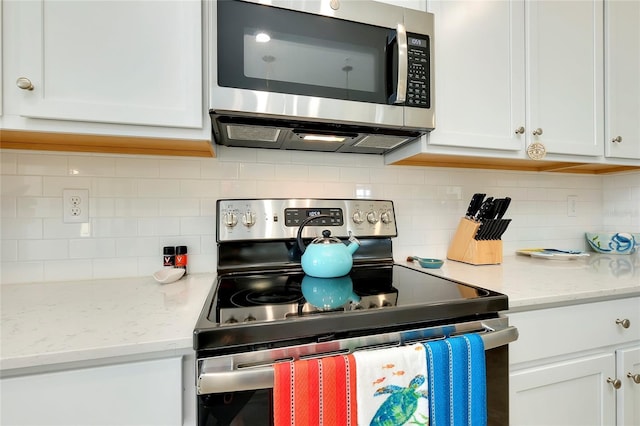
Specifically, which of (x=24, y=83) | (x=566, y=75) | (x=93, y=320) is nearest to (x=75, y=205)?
(x=24, y=83)

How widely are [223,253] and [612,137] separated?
1839 millimetres

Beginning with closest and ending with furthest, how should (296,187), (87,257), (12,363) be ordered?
1. (12,363)
2. (87,257)
3. (296,187)

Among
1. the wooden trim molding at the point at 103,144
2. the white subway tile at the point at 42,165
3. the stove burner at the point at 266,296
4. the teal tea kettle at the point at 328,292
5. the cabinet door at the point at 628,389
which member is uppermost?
the wooden trim molding at the point at 103,144

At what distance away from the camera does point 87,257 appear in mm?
1136

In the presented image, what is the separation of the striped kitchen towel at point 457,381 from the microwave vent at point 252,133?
0.83 m

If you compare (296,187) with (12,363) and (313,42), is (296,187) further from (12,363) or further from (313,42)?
(12,363)

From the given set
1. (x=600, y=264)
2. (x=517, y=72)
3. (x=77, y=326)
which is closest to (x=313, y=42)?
(x=517, y=72)

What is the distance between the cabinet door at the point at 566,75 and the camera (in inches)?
52.1

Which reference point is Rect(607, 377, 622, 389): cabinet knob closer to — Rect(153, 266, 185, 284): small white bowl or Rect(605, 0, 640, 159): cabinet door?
Rect(605, 0, 640, 159): cabinet door

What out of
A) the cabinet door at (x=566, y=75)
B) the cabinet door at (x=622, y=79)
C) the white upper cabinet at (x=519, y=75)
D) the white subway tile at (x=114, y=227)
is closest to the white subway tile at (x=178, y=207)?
the white subway tile at (x=114, y=227)

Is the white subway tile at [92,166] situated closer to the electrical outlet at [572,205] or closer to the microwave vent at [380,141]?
the microwave vent at [380,141]

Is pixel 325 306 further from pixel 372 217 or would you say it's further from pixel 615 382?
pixel 615 382

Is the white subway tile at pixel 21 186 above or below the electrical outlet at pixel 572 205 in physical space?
above

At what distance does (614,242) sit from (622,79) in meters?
0.87
